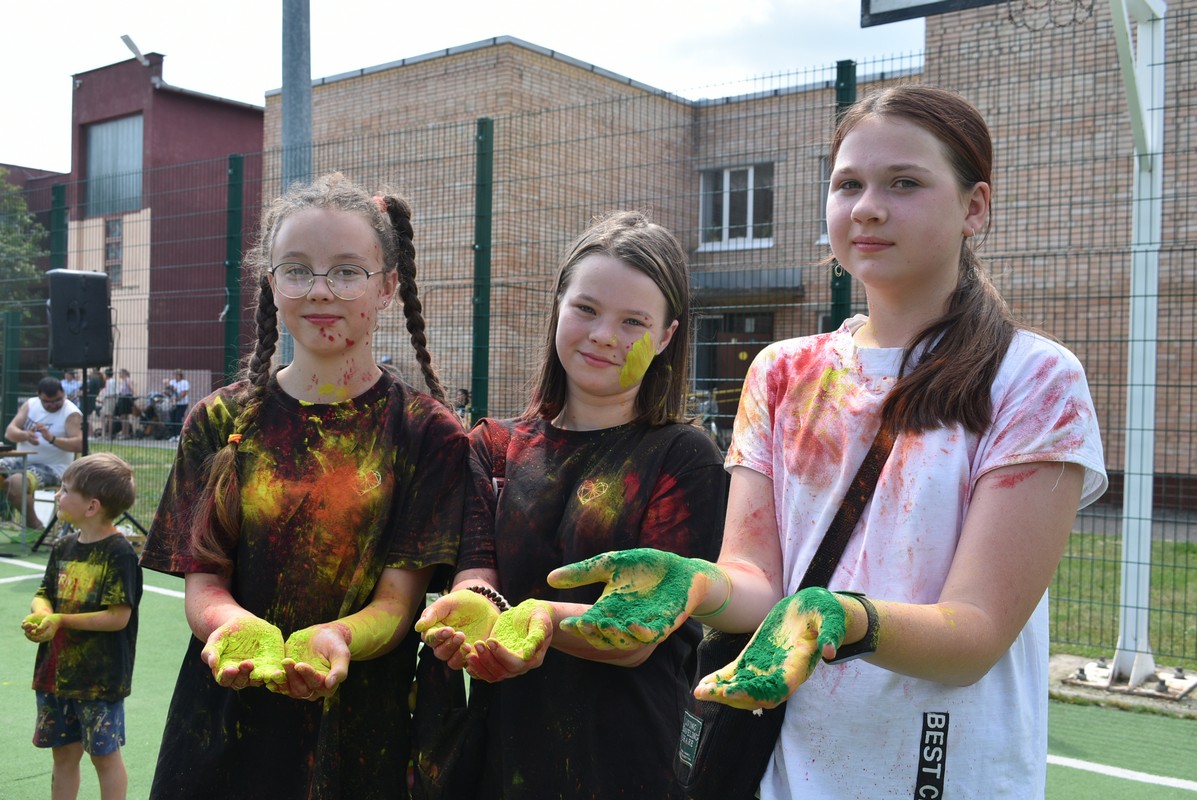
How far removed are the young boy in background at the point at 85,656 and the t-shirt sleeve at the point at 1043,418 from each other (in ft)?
10.0

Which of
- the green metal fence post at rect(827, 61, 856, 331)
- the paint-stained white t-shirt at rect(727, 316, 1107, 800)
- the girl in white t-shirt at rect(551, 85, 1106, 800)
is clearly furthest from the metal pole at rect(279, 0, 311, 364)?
the paint-stained white t-shirt at rect(727, 316, 1107, 800)

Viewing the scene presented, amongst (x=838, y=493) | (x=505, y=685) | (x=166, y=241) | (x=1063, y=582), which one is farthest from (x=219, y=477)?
(x=1063, y=582)

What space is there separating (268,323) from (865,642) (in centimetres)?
169

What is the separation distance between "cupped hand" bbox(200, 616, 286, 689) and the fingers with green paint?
86 cm

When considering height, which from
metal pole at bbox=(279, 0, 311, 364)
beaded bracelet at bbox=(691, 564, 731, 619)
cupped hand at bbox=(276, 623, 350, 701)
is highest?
metal pole at bbox=(279, 0, 311, 364)

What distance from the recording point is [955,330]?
1478 millimetres

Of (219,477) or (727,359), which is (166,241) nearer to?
(727,359)

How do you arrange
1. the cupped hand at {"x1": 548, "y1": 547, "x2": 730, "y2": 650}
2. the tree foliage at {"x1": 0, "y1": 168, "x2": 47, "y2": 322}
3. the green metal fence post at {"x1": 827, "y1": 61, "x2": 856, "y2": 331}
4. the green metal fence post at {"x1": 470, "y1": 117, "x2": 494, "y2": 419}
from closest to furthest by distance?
the cupped hand at {"x1": 548, "y1": 547, "x2": 730, "y2": 650}
the green metal fence post at {"x1": 827, "y1": 61, "x2": 856, "y2": 331}
the green metal fence post at {"x1": 470, "y1": 117, "x2": 494, "y2": 419}
the tree foliage at {"x1": 0, "y1": 168, "x2": 47, "y2": 322}

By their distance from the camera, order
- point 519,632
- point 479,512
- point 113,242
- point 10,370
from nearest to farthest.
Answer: point 519,632 < point 479,512 < point 113,242 < point 10,370

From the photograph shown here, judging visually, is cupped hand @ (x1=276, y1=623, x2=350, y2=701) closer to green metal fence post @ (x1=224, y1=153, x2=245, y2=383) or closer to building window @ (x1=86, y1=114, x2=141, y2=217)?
green metal fence post @ (x1=224, y1=153, x2=245, y2=383)

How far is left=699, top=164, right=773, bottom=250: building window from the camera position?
656 centimetres

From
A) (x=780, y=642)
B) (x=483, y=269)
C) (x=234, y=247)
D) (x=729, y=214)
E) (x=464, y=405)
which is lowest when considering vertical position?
(x=780, y=642)

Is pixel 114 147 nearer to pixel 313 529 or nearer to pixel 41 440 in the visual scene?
pixel 41 440

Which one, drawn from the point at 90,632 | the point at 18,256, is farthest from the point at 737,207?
the point at 18,256
